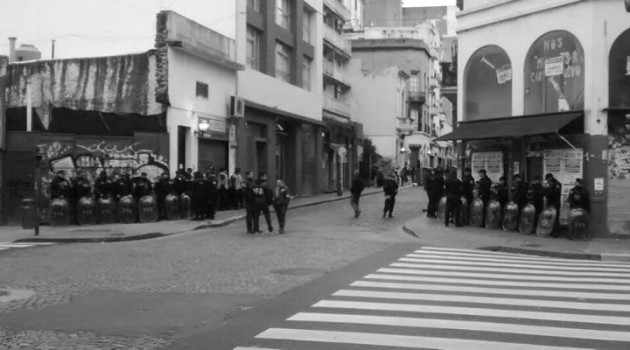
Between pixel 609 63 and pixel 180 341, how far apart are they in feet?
51.7

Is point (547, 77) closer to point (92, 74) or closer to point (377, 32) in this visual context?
point (92, 74)

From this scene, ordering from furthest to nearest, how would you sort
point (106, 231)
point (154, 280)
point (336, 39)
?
point (336, 39)
point (106, 231)
point (154, 280)

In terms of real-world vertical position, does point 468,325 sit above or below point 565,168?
below

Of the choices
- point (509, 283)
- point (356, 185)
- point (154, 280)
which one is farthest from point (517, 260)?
point (356, 185)

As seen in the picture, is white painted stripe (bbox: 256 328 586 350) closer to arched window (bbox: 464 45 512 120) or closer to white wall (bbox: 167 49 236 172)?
arched window (bbox: 464 45 512 120)

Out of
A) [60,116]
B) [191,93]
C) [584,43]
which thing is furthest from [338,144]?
[584,43]

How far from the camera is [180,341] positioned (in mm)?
7188

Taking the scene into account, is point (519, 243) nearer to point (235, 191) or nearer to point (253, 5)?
point (235, 191)

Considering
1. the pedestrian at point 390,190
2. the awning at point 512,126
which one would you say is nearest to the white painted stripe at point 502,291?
the awning at point 512,126

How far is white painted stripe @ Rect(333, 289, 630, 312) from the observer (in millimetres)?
9047

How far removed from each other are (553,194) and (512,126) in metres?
2.70

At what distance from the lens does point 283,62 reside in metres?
37.8

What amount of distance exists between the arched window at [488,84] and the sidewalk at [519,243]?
13.7 ft

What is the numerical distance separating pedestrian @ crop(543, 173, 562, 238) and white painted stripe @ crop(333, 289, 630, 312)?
1008cm
